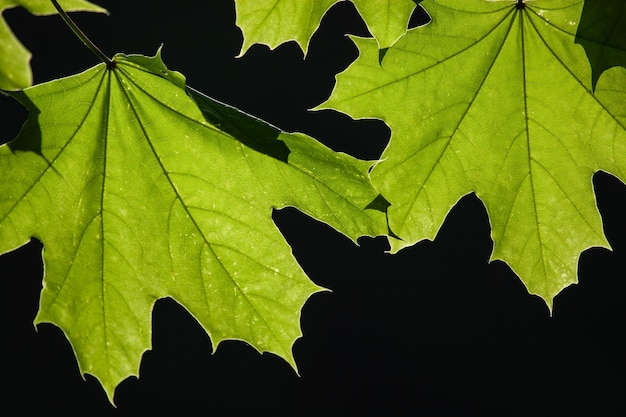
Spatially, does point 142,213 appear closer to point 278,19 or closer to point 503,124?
point 278,19

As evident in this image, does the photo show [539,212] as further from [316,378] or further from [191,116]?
[316,378]

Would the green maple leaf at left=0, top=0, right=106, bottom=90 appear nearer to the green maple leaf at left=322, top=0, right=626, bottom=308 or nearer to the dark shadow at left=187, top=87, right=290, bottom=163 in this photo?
the dark shadow at left=187, top=87, right=290, bottom=163

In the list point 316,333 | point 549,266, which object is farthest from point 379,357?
point 549,266

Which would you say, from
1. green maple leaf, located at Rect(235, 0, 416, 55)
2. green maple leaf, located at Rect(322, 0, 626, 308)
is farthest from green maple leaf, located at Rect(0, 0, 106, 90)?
green maple leaf, located at Rect(322, 0, 626, 308)

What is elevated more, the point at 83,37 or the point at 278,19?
the point at 278,19

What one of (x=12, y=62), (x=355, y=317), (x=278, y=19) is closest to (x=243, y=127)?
(x=278, y=19)

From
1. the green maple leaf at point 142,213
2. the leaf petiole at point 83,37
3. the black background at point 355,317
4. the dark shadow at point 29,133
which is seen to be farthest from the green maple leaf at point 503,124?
the black background at point 355,317
